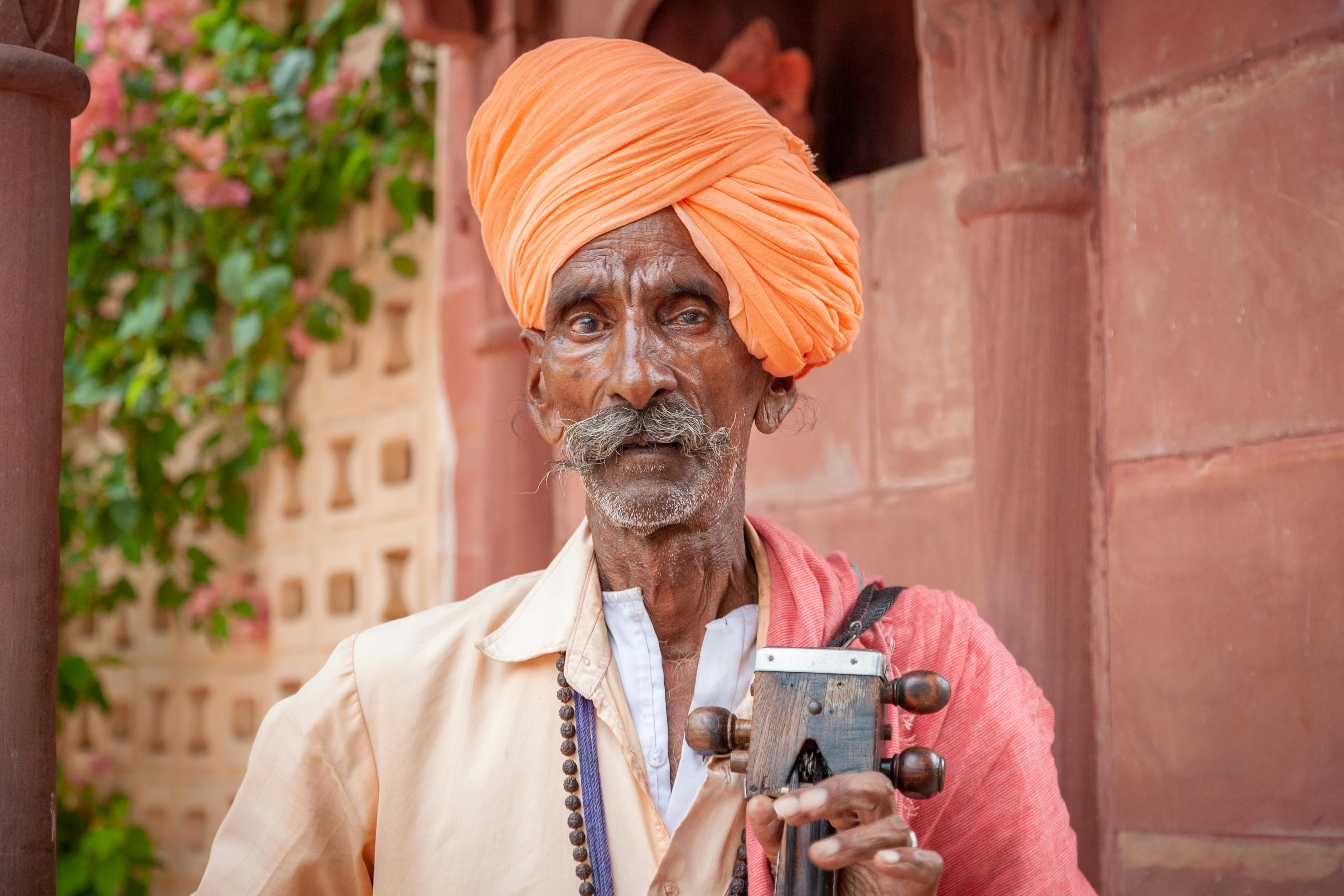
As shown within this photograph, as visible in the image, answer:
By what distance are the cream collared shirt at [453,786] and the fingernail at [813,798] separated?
51 centimetres

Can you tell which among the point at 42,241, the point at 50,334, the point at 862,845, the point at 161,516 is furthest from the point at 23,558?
the point at 161,516

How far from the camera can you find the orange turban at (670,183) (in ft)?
7.54

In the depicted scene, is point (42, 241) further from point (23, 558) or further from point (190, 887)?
point (190, 887)

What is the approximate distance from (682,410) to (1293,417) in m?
1.13

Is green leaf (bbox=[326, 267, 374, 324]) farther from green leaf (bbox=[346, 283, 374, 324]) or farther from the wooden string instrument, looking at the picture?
the wooden string instrument

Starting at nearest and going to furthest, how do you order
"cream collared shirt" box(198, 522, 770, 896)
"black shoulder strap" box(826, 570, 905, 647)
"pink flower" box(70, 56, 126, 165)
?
1. "cream collared shirt" box(198, 522, 770, 896)
2. "black shoulder strap" box(826, 570, 905, 647)
3. "pink flower" box(70, 56, 126, 165)

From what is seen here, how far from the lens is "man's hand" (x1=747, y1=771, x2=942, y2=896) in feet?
5.10

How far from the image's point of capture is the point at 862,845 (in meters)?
1.58

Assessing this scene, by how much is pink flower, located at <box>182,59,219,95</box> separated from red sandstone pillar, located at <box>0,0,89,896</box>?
3143mm

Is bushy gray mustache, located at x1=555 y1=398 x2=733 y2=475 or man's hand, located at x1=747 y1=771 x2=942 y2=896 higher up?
bushy gray mustache, located at x1=555 y1=398 x2=733 y2=475

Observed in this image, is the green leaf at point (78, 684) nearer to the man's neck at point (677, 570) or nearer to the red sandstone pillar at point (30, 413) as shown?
the red sandstone pillar at point (30, 413)

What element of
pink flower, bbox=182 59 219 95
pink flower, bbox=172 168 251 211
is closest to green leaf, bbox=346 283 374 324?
pink flower, bbox=172 168 251 211

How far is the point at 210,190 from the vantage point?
487cm

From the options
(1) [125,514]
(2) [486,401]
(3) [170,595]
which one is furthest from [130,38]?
(2) [486,401]
